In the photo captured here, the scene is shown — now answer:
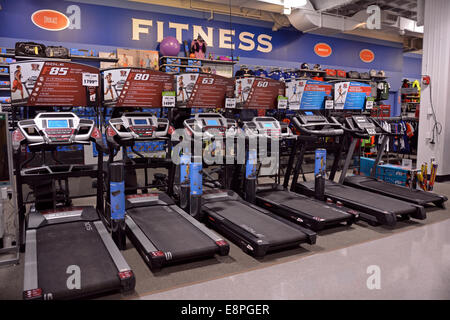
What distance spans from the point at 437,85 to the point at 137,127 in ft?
18.2

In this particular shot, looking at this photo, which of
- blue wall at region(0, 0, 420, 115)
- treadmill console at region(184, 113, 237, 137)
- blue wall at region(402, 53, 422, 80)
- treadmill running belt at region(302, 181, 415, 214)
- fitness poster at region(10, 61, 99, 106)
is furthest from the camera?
blue wall at region(402, 53, 422, 80)

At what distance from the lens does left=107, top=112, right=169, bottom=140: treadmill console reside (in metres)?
3.82

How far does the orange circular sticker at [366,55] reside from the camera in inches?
474

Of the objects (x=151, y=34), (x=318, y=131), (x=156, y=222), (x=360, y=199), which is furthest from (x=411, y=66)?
(x=156, y=222)

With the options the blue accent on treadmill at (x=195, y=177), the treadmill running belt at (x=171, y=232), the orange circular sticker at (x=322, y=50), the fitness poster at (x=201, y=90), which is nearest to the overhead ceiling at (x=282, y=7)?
the orange circular sticker at (x=322, y=50)

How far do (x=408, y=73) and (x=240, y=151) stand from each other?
13173 millimetres

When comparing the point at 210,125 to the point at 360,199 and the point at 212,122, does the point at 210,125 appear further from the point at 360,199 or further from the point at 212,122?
the point at 360,199

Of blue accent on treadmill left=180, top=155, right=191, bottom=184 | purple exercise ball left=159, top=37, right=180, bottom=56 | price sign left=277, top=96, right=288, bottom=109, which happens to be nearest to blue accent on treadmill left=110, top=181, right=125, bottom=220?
blue accent on treadmill left=180, top=155, right=191, bottom=184

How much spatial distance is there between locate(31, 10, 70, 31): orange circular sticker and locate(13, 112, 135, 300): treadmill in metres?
4.85

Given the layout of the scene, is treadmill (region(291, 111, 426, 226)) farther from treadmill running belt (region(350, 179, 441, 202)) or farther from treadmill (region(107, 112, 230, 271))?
treadmill (region(107, 112, 230, 271))

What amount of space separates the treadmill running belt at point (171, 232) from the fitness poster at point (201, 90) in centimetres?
155

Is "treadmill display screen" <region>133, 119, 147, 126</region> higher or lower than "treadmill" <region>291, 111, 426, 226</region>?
higher

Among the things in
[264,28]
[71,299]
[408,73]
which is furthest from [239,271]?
[408,73]

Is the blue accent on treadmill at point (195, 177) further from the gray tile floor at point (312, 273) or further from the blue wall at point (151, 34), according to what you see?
the blue wall at point (151, 34)
